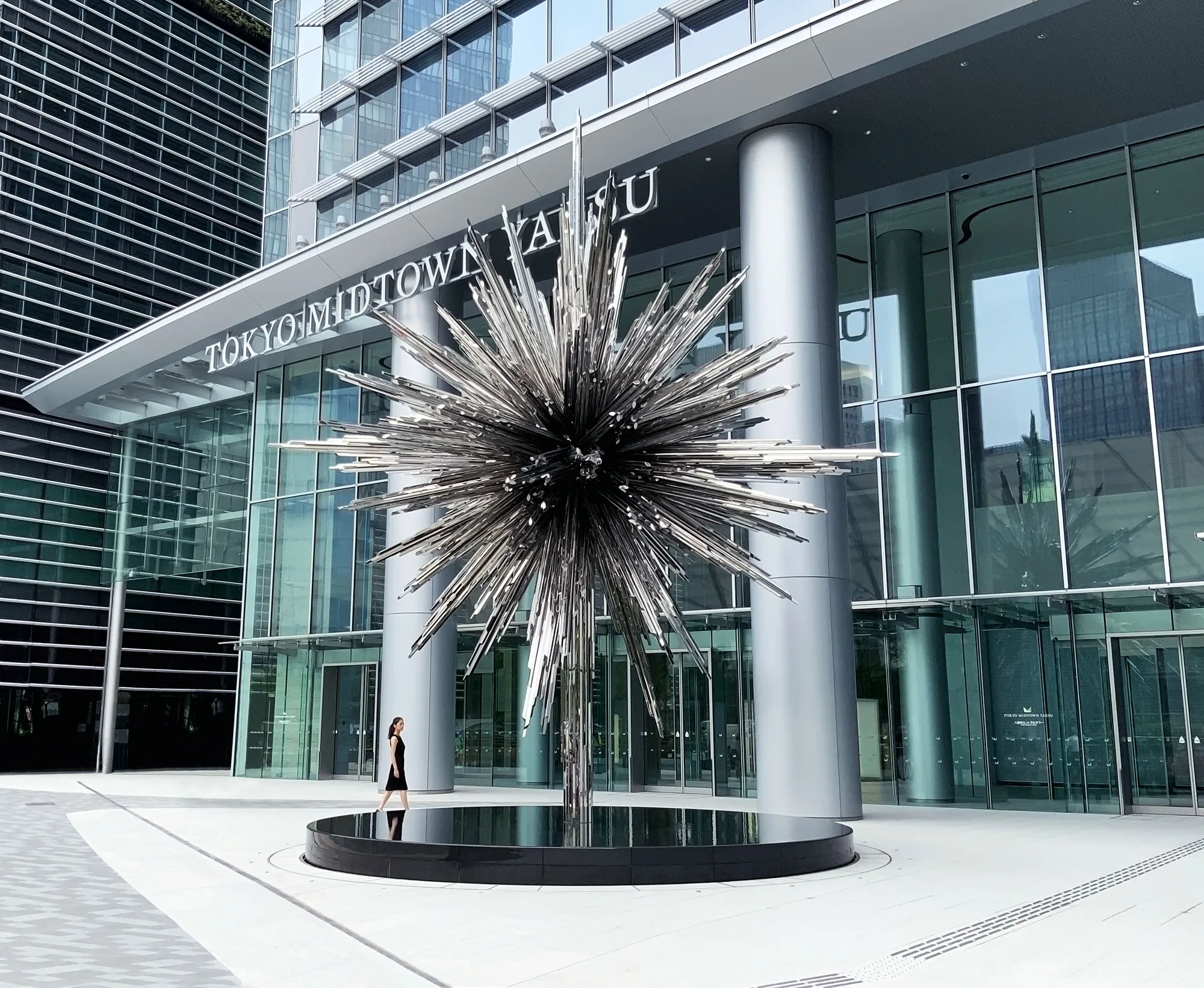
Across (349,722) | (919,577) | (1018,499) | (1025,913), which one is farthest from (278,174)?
(1025,913)

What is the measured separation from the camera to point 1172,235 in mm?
15328

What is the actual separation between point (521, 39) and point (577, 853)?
14.5m

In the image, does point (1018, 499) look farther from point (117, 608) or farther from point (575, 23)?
point (117, 608)

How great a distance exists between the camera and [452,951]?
639 cm

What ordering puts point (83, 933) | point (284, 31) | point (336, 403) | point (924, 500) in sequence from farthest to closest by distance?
point (284, 31) < point (336, 403) < point (924, 500) < point (83, 933)

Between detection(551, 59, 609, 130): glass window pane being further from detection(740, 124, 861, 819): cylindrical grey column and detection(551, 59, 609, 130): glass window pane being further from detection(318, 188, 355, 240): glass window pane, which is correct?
detection(318, 188, 355, 240): glass window pane

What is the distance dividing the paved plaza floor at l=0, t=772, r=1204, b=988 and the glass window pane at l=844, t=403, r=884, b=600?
5.06 m

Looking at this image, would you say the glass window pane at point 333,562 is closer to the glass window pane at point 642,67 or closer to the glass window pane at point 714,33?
the glass window pane at point 642,67

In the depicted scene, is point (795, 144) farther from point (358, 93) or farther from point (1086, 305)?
point (358, 93)

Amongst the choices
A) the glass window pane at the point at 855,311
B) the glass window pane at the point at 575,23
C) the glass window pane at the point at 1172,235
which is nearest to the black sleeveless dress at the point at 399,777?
the glass window pane at the point at 855,311

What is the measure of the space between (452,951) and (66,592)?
26807 millimetres

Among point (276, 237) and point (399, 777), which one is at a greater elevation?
point (276, 237)

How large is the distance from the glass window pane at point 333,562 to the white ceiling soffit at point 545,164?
4054 millimetres

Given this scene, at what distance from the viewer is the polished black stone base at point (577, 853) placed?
8789 mm
